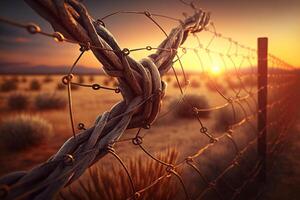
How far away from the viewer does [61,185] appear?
2.73 feet

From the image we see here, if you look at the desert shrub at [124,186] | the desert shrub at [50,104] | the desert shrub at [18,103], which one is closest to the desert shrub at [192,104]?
the desert shrub at [50,104]

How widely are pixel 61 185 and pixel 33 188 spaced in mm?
70

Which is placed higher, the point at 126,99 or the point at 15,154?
the point at 126,99

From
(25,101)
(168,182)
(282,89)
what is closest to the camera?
(168,182)

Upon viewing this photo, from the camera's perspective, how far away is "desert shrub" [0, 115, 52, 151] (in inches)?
275

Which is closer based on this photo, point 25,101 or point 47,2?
point 47,2

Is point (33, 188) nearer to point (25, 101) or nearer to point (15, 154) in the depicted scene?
point (15, 154)

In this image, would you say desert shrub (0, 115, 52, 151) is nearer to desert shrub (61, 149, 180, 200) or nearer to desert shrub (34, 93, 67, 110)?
desert shrub (61, 149, 180, 200)

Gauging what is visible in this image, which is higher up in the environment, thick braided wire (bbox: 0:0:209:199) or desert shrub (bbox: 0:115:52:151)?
thick braided wire (bbox: 0:0:209:199)

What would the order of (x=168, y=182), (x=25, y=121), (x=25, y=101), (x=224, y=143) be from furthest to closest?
(x=25, y=101), (x=25, y=121), (x=224, y=143), (x=168, y=182)

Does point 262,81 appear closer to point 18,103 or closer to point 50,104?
point 50,104

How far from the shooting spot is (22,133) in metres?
7.27

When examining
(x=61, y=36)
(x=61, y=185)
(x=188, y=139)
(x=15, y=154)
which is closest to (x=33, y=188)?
(x=61, y=185)

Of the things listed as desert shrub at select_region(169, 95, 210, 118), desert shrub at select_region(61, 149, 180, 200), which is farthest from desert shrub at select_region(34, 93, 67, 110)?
desert shrub at select_region(61, 149, 180, 200)
